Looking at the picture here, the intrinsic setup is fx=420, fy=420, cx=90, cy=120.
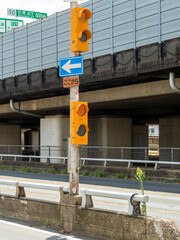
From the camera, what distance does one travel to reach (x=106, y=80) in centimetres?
2262

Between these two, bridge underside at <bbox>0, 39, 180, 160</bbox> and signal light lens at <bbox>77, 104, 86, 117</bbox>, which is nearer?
signal light lens at <bbox>77, 104, 86, 117</bbox>

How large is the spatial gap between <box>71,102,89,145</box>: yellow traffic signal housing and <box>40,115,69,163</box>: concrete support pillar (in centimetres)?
2338

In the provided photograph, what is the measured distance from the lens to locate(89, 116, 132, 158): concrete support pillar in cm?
3378

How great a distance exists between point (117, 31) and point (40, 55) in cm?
791

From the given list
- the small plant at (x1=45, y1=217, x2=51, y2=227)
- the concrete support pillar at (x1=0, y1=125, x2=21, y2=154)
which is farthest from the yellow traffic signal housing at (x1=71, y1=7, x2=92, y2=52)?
the concrete support pillar at (x1=0, y1=125, x2=21, y2=154)

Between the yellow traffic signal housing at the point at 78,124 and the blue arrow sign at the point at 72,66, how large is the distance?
765mm

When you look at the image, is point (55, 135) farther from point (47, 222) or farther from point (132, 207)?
point (132, 207)

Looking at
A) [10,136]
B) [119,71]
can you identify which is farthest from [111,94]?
[10,136]

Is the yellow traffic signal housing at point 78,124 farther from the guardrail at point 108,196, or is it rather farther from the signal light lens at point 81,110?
the guardrail at point 108,196

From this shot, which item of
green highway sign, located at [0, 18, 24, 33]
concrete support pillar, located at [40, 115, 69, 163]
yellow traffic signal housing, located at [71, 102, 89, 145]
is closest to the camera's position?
yellow traffic signal housing, located at [71, 102, 89, 145]

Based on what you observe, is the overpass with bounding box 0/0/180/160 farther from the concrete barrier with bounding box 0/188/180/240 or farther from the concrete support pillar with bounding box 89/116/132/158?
the concrete barrier with bounding box 0/188/180/240

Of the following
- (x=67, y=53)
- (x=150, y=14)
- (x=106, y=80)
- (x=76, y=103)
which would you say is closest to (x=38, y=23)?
(x=67, y=53)

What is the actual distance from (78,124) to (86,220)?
1901mm

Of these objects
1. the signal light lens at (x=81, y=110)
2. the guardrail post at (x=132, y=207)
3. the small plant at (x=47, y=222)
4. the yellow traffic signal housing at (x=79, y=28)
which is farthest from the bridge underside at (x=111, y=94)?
the guardrail post at (x=132, y=207)
